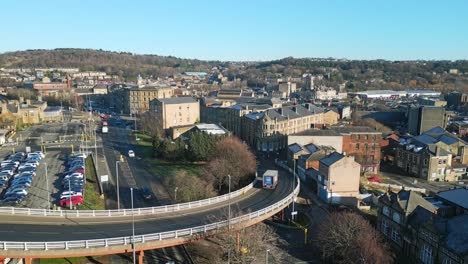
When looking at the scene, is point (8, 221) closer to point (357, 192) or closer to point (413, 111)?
point (357, 192)

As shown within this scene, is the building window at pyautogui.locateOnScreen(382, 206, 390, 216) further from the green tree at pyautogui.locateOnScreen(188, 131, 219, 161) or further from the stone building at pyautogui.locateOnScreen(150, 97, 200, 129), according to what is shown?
the stone building at pyautogui.locateOnScreen(150, 97, 200, 129)

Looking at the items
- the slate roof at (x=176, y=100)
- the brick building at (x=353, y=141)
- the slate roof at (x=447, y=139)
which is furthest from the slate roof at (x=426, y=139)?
the slate roof at (x=176, y=100)

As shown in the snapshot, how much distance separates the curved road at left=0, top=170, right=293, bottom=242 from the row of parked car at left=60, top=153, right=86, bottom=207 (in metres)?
9.14

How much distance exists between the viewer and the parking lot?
147ft

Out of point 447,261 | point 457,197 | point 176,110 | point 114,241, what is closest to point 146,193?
point 114,241

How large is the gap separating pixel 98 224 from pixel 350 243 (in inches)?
889

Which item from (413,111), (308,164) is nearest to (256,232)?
(308,164)

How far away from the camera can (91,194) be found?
46812mm

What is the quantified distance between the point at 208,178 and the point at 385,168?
39.2 meters

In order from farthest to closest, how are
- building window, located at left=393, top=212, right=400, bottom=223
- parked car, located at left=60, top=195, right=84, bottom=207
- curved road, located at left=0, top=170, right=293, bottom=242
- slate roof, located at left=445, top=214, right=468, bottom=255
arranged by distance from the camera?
parked car, located at left=60, top=195, right=84, bottom=207 < building window, located at left=393, top=212, right=400, bottom=223 < slate roof, located at left=445, top=214, right=468, bottom=255 < curved road, located at left=0, top=170, right=293, bottom=242

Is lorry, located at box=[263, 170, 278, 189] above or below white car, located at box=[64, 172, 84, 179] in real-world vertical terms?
above

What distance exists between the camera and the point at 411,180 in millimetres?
64500

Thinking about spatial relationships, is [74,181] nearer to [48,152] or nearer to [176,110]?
[48,152]

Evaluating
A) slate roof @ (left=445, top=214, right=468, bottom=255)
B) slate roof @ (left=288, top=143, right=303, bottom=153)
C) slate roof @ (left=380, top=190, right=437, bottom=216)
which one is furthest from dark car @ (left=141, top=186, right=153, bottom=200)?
slate roof @ (left=445, top=214, right=468, bottom=255)
